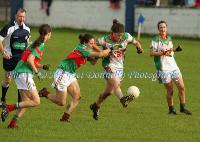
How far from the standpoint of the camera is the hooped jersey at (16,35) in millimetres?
17312

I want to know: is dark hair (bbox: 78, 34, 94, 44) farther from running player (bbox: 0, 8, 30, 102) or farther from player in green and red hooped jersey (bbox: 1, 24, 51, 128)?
running player (bbox: 0, 8, 30, 102)

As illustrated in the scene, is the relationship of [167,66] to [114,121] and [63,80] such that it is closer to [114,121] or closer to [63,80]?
[114,121]

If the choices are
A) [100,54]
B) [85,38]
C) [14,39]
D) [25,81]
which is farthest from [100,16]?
[25,81]

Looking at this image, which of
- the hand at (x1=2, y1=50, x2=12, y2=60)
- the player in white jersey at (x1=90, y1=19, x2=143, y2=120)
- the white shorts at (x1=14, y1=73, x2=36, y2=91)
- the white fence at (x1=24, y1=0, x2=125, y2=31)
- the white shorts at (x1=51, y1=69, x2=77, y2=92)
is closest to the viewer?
the white shorts at (x1=14, y1=73, x2=36, y2=91)

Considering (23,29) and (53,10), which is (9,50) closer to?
(23,29)

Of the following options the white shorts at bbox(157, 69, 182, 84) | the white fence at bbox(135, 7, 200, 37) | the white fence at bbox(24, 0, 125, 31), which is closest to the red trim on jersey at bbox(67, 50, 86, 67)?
the white shorts at bbox(157, 69, 182, 84)

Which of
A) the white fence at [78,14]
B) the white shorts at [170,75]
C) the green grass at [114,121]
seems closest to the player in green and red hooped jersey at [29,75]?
the green grass at [114,121]

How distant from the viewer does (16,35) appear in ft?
56.8

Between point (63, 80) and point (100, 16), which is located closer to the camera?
point (63, 80)

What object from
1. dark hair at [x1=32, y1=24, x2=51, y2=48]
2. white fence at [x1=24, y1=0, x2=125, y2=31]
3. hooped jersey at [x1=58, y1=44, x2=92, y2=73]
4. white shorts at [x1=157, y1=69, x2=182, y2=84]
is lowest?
white fence at [x1=24, y1=0, x2=125, y2=31]

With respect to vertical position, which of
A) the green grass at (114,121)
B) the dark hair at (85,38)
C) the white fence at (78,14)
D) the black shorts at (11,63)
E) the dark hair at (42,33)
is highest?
the dark hair at (42,33)

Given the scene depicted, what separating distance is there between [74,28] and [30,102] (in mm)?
35818

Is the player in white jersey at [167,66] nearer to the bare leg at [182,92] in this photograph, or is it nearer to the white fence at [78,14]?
the bare leg at [182,92]

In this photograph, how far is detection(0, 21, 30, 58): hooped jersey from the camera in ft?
56.8
